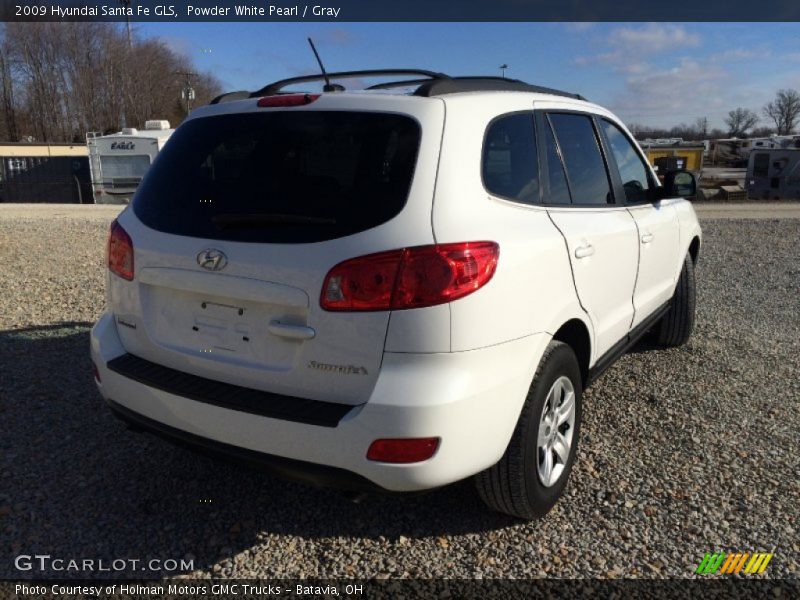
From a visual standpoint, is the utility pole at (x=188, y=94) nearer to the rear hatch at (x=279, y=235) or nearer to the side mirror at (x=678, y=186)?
the side mirror at (x=678, y=186)

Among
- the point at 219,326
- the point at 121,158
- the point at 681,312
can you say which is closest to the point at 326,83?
the point at 219,326

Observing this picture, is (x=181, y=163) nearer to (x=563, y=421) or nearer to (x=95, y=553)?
(x=95, y=553)

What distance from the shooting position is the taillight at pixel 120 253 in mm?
2719

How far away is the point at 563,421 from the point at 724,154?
1547 inches

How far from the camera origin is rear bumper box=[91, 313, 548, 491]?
216 cm

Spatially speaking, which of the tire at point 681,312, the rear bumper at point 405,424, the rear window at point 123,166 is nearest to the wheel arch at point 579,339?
the rear bumper at point 405,424

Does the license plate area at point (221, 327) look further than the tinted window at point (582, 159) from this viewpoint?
No

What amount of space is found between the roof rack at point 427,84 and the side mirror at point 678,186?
3.52 feet

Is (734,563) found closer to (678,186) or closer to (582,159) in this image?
(582,159)

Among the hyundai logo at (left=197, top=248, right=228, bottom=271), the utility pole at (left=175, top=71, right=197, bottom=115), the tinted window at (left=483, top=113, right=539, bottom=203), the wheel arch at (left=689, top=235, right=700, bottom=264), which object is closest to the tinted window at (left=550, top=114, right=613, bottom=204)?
the tinted window at (left=483, top=113, right=539, bottom=203)

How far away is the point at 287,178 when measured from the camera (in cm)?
247

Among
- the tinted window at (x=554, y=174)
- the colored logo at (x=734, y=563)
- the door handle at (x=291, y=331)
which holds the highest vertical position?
the tinted window at (x=554, y=174)

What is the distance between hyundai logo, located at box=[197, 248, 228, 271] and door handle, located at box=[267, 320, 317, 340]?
302 millimetres
